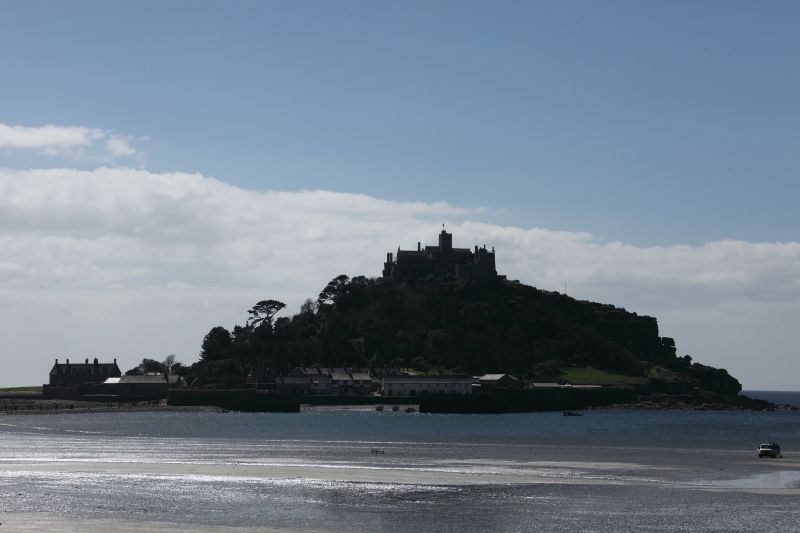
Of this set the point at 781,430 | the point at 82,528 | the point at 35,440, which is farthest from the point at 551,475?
the point at 781,430

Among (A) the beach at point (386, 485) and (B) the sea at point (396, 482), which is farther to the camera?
(B) the sea at point (396, 482)

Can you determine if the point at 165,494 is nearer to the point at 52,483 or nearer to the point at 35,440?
the point at 52,483

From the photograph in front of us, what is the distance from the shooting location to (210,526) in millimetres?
42406

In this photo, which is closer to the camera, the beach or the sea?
the beach

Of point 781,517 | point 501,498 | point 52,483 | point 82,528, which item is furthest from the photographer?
point 52,483

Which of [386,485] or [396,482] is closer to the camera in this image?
[386,485]

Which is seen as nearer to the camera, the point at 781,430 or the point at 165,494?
the point at 165,494

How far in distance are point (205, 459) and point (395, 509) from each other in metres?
28.9

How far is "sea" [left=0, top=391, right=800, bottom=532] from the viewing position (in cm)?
4500

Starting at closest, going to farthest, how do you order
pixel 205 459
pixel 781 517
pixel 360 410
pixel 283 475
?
pixel 781 517
pixel 283 475
pixel 205 459
pixel 360 410

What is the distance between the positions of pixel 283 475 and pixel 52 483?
41.9ft

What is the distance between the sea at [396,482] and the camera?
45.0 m

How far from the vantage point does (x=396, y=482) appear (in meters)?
59.5

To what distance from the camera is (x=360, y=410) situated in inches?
7677
